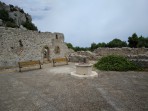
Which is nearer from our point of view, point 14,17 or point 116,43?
point 116,43

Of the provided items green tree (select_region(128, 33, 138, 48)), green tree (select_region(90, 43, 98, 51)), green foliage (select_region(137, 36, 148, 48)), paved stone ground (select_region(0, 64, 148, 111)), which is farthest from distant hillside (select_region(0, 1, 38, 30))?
paved stone ground (select_region(0, 64, 148, 111))

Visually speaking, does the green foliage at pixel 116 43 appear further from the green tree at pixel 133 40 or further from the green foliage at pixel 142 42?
the green foliage at pixel 142 42

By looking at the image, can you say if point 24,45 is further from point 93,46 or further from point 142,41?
point 142,41

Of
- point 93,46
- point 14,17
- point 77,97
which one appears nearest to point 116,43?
point 93,46

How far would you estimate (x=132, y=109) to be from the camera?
405 cm

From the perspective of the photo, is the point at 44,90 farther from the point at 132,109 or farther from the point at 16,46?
the point at 16,46

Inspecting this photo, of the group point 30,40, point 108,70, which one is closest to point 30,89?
point 108,70

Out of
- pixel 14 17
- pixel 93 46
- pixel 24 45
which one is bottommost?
pixel 24 45

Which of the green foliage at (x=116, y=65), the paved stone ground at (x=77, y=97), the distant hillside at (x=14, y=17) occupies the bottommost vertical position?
the paved stone ground at (x=77, y=97)

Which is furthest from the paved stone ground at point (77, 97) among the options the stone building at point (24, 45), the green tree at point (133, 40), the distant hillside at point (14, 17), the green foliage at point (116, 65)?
the distant hillside at point (14, 17)

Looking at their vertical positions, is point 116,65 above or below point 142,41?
below

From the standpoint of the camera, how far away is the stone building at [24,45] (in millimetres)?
11320

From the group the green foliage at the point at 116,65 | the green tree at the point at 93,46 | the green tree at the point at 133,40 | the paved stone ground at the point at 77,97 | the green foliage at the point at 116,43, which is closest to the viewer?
the paved stone ground at the point at 77,97

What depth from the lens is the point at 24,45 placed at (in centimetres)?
1273
